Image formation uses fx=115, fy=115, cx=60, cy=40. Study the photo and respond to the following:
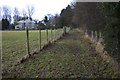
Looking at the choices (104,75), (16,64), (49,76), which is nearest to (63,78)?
(49,76)

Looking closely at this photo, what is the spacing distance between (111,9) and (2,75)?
11.2ft

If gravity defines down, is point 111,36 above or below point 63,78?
above

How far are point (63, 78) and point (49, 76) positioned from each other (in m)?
0.41

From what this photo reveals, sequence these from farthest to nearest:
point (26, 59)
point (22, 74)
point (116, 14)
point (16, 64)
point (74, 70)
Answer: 1. point (26, 59)
2. point (16, 64)
3. point (74, 70)
4. point (22, 74)
5. point (116, 14)

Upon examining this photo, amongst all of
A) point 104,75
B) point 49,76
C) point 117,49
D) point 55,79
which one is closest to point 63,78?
point 55,79

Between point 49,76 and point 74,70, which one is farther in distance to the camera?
point 74,70

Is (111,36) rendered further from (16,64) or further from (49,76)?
(16,64)

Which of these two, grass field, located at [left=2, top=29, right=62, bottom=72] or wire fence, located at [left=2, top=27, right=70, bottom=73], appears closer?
grass field, located at [left=2, top=29, right=62, bottom=72]

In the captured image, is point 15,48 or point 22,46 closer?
point 15,48

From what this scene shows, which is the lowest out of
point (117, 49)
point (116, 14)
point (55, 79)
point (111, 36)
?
point (55, 79)

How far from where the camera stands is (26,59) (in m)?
4.70

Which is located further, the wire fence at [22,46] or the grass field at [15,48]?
the wire fence at [22,46]

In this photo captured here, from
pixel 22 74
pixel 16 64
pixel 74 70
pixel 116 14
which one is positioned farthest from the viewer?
pixel 16 64

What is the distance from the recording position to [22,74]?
3.33 metres
